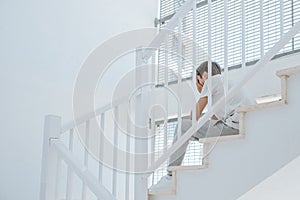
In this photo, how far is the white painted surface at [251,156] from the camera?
1.73m

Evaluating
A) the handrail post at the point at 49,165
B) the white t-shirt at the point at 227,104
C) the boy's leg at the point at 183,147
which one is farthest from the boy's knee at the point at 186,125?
the handrail post at the point at 49,165

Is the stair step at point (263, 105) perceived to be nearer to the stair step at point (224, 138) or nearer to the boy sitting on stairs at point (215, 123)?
the stair step at point (224, 138)

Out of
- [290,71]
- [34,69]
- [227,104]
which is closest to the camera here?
[290,71]

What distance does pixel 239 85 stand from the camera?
1.88 m

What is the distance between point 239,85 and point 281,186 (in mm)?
601

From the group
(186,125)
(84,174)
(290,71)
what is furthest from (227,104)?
(84,174)

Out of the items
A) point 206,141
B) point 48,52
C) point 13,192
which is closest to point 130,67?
point 48,52

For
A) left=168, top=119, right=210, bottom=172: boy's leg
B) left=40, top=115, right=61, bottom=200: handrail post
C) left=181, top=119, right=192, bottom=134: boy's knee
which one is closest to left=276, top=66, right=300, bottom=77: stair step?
left=168, top=119, right=210, bottom=172: boy's leg

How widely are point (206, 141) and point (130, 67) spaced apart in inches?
93.7

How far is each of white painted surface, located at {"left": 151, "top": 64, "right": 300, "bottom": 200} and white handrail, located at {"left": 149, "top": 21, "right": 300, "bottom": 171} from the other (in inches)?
4.8

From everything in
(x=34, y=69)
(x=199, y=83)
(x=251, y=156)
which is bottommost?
(x=251, y=156)

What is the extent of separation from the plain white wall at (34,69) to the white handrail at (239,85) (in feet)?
4.90

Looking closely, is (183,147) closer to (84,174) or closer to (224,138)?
(224,138)

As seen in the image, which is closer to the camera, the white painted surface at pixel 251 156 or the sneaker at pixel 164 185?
the white painted surface at pixel 251 156
